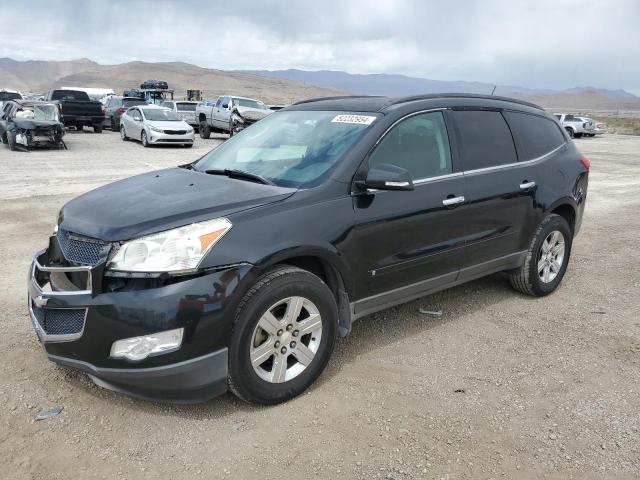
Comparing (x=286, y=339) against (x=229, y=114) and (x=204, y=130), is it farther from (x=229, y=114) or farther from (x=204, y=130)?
(x=204, y=130)

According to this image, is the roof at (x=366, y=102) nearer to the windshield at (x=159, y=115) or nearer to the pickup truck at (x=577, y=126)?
the windshield at (x=159, y=115)

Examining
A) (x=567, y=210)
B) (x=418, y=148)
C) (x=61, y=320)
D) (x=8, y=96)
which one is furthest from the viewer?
(x=8, y=96)

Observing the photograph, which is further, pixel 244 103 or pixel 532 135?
pixel 244 103

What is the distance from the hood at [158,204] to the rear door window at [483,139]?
5.38 feet

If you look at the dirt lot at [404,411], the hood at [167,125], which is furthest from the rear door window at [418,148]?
the hood at [167,125]

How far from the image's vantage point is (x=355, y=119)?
3850 mm

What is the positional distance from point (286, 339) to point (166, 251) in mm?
854

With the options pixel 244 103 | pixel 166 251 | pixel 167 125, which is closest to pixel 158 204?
pixel 166 251

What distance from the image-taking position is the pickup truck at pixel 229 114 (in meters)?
22.2

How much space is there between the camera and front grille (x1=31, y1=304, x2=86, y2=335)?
9.37 feet

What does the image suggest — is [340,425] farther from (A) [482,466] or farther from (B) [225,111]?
(B) [225,111]

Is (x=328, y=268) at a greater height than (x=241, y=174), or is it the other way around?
(x=241, y=174)

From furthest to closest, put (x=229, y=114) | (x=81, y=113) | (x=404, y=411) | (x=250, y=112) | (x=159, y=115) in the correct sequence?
(x=81, y=113), (x=229, y=114), (x=250, y=112), (x=159, y=115), (x=404, y=411)

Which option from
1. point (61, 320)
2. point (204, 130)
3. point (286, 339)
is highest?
point (61, 320)
